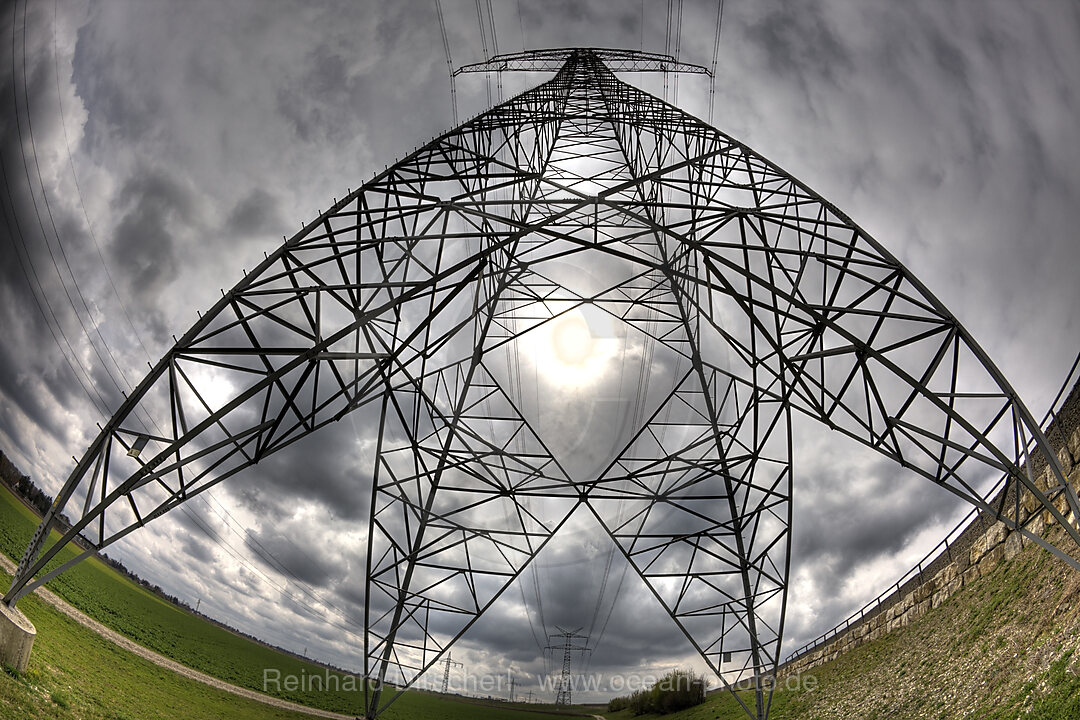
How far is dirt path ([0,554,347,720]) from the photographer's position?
3678 cm

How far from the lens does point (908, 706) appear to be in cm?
2236

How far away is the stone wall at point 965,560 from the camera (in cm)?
2064

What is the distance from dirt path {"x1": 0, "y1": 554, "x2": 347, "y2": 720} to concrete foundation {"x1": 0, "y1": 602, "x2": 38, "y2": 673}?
1349 inches

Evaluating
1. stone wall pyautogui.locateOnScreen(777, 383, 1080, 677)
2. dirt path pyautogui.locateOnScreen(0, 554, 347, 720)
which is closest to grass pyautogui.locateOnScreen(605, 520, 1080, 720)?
stone wall pyautogui.locateOnScreen(777, 383, 1080, 677)

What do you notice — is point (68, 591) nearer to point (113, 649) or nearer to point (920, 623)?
point (113, 649)

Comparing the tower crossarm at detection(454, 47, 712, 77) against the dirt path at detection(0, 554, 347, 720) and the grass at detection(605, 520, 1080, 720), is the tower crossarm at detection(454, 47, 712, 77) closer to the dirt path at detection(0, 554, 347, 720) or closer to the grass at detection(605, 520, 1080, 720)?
the grass at detection(605, 520, 1080, 720)

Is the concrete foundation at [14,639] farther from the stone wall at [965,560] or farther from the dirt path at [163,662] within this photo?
the dirt path at [163,662]

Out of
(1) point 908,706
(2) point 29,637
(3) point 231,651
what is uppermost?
(3) point 231,651

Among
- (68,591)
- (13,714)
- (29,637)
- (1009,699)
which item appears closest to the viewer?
(13,714)

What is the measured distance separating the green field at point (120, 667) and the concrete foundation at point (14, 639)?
332mm

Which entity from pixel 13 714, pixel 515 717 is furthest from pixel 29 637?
pixel 515 717

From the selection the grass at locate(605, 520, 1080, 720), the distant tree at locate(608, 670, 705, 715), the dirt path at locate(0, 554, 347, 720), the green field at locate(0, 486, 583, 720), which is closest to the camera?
the green field at locate(0, 486, 583, 720)

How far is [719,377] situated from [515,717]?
61742 mm

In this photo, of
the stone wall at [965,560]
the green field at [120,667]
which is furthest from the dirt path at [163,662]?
the stone wall at [965,560]
